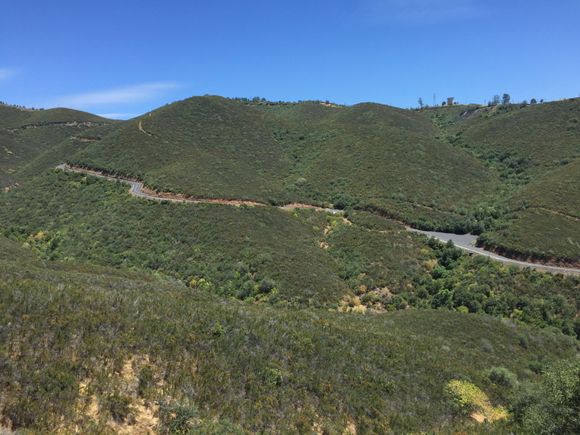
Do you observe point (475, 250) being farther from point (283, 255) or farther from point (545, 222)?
point (283, 255)

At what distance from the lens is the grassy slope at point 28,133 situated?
271ft

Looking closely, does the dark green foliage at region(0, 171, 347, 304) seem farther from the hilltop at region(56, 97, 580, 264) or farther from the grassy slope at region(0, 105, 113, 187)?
the grassy slope at region(0, 105, 113, 187)

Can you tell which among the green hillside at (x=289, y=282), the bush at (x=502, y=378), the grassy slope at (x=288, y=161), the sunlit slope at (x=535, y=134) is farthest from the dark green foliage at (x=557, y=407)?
the sunlit slope at (x=535, y=134)

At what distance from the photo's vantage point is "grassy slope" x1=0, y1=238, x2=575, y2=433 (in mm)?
8992

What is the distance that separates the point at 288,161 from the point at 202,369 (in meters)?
62.2

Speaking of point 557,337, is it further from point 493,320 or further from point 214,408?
point 214,408

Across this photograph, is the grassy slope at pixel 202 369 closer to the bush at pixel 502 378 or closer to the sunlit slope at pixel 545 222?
the bush at pixel 502 378

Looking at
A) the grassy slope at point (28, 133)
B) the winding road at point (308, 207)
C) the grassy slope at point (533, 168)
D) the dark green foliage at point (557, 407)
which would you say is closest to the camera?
the dark green foliage at point (557, 407)

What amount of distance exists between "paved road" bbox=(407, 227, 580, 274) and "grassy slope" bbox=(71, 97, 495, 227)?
3733mm

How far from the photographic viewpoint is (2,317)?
10422mm

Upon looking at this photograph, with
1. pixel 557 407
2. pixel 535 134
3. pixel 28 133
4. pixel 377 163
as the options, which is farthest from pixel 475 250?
pixel 28 133

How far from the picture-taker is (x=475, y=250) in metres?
40.3

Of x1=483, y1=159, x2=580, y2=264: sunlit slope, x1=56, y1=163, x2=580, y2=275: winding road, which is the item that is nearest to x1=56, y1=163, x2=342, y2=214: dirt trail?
x1=56, y1=163, x2=580, y2=275: winding road

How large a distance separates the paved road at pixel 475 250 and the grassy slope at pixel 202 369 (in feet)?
76.1
